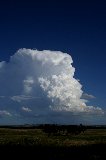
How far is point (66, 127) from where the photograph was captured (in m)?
135

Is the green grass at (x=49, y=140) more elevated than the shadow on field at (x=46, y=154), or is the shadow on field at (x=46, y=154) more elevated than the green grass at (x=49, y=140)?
the green grass at (x=49, y=140)

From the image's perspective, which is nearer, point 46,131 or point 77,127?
point 46,131

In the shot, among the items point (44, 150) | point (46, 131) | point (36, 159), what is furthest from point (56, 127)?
point (36, 159)

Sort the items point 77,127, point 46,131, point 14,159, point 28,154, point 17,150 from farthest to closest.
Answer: point 77,127 < point 46,131 < point 17,150 < point 28,154 < point 14,159

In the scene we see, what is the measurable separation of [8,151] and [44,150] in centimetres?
527

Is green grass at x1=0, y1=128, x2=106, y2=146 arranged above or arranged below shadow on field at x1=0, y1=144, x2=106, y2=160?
above

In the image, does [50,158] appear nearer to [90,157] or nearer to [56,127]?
[90,157]

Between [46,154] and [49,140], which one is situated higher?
[49,140]

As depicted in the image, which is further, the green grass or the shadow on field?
the green grass

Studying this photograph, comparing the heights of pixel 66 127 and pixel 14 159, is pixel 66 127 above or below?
above

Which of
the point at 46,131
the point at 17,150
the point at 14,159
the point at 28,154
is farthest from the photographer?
the point at 46,131

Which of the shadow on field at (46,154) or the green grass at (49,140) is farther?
the green grass at (49,140)

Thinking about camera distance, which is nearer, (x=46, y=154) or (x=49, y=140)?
(x=46, y=154)

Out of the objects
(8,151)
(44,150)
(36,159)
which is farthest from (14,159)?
(44,150)
